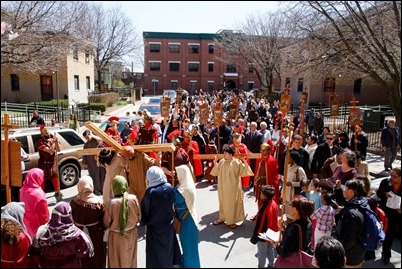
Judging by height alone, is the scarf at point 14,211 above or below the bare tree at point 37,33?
below

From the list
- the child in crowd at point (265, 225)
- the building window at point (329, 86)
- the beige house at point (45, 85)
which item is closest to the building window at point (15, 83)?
the beige house at point (45, 85)

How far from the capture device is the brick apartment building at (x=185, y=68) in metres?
50.6

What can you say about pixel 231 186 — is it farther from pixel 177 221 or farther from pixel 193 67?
pixel 193 67

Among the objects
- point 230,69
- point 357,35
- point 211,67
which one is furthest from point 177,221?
point 230,69

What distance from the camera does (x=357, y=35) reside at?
9.82 m

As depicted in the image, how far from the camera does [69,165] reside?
31.0ft

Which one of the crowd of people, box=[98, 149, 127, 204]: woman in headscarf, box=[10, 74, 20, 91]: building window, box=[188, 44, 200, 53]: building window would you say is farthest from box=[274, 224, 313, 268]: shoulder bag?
box=[188, 44, 200, 53]: building window

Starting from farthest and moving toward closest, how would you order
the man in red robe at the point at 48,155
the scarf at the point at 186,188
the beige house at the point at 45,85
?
1. the beige house at the point at 45,85
2. the man in red robe at the point at 48,155
3. the scarf at the point at 186,188

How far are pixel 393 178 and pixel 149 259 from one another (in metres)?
3.45

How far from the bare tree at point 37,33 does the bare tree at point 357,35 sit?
750cm

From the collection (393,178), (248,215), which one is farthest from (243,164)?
(393,178)

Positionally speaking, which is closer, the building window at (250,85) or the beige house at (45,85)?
the beige house at (45,85)

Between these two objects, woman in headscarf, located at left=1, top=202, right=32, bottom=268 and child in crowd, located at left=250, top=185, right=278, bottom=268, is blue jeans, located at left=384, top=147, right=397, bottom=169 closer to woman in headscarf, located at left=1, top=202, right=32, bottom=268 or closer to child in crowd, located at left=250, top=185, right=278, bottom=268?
child in crowd, located at left=250, top=185, right=278, bottom=268

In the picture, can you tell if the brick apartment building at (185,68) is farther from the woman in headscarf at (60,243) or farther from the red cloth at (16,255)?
the red cloth at (16,255)
